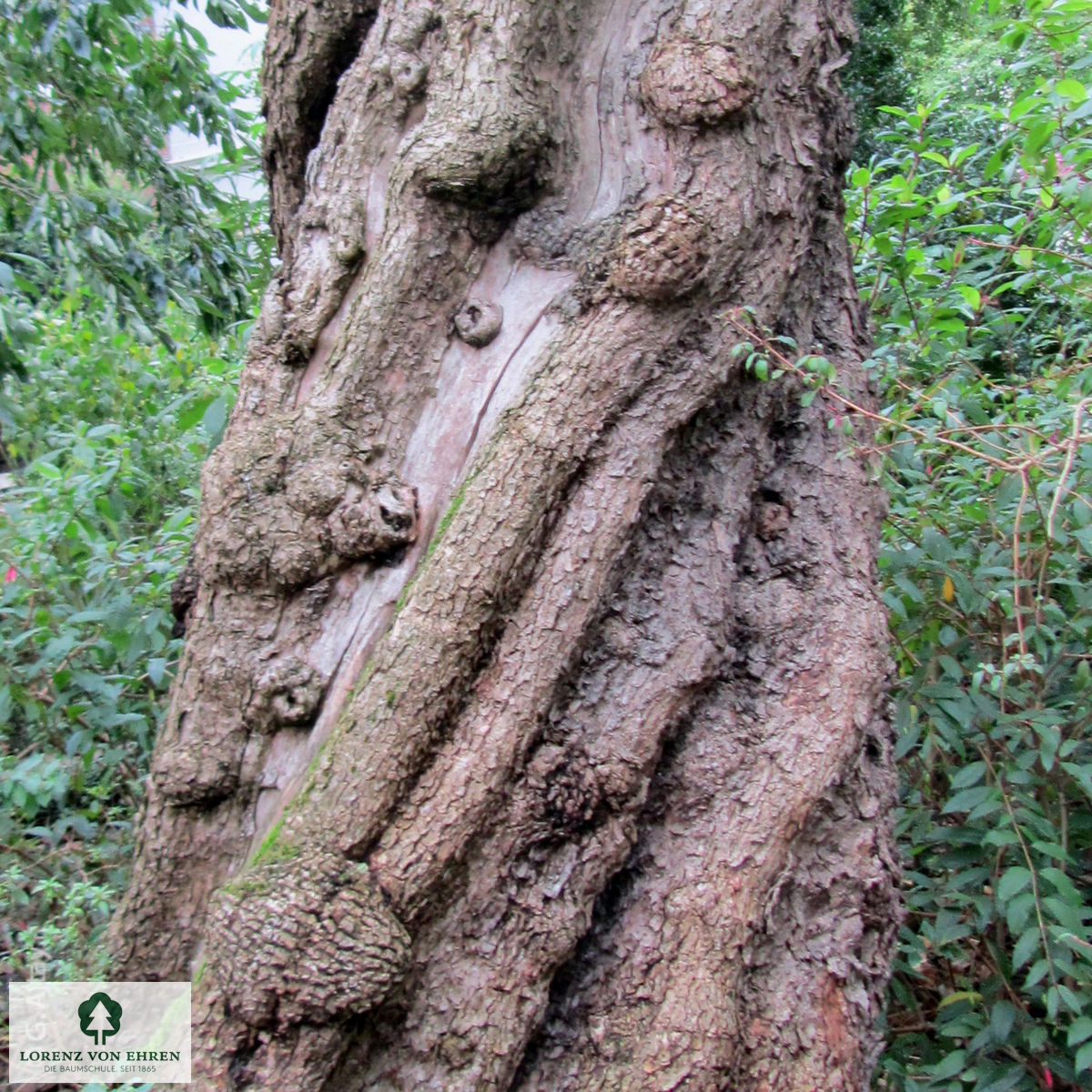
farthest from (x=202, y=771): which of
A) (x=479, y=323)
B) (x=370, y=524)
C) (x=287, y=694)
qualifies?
(x=479, y=323)

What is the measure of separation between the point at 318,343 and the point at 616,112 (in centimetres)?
81

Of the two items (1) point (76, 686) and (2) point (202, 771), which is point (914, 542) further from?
(1) point (76, 686)

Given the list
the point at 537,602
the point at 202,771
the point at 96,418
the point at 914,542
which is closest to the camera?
the point at 537,602

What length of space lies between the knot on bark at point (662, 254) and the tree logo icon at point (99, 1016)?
1.74 m

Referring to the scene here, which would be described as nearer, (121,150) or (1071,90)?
(1071,90)

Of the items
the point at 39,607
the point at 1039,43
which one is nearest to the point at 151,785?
the point at 39,607

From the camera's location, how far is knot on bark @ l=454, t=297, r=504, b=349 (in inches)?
71.8

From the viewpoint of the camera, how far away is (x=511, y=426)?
168cm

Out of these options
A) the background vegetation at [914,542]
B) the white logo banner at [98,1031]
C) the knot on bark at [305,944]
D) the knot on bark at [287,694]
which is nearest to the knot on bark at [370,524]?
the knot on bark at [287,694]

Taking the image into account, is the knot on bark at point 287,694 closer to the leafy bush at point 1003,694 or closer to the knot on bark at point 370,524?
the knot on bark at point 370,524

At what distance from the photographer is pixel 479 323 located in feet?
5.99

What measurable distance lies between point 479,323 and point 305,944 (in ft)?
3.86

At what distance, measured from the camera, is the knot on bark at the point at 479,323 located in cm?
182

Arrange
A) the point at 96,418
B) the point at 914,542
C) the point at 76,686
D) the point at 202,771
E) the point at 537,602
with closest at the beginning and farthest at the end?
the point at 537,602 → the point at 202,771 → the point at 914,542 → the point at 76,686 → the point at 96,418
